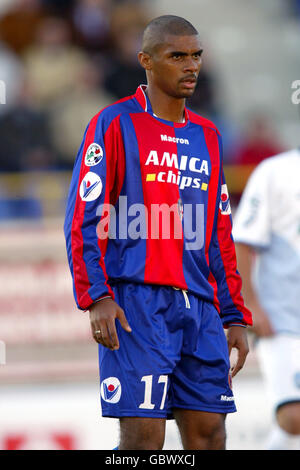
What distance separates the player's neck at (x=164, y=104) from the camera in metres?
3.94

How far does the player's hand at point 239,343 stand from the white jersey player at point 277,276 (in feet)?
4.62

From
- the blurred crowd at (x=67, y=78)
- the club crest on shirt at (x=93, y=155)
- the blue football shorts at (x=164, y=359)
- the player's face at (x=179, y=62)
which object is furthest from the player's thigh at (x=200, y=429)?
the blurred crowd at (x=67, y=78)

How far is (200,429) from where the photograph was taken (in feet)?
12.5

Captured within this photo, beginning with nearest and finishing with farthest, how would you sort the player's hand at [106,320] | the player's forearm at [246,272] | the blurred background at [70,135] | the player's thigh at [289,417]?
the player's hand at [106,320] < the player's thigh at [289,417] < the player's forearm at [246,272] < the blurred background at [70,135]

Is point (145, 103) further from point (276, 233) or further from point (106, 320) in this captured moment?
point (276, 233)

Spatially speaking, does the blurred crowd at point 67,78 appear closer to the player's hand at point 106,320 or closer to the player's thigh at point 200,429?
the player's thigh at point 200,429

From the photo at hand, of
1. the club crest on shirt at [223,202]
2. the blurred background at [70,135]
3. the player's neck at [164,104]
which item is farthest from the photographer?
the blurred background at [70,135]

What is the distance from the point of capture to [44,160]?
970 cm

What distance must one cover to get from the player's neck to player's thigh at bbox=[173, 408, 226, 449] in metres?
1.14

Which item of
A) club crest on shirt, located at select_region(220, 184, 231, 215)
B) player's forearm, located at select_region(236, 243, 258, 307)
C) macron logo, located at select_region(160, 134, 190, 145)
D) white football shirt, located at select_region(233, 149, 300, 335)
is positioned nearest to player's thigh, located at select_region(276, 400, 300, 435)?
white football shirt, located at select_region(233, 149, 300, 335)

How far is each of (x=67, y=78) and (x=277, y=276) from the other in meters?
5.91

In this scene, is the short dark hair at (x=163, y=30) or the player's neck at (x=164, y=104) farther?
the player's neck at (x=164, y=104)

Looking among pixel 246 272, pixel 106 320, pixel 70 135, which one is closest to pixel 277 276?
pixel 246 272

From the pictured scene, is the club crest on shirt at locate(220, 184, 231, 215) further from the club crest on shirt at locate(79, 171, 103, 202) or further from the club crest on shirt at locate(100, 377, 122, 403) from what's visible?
the club crest on shirt at locate(100, 377, 122, 403)
